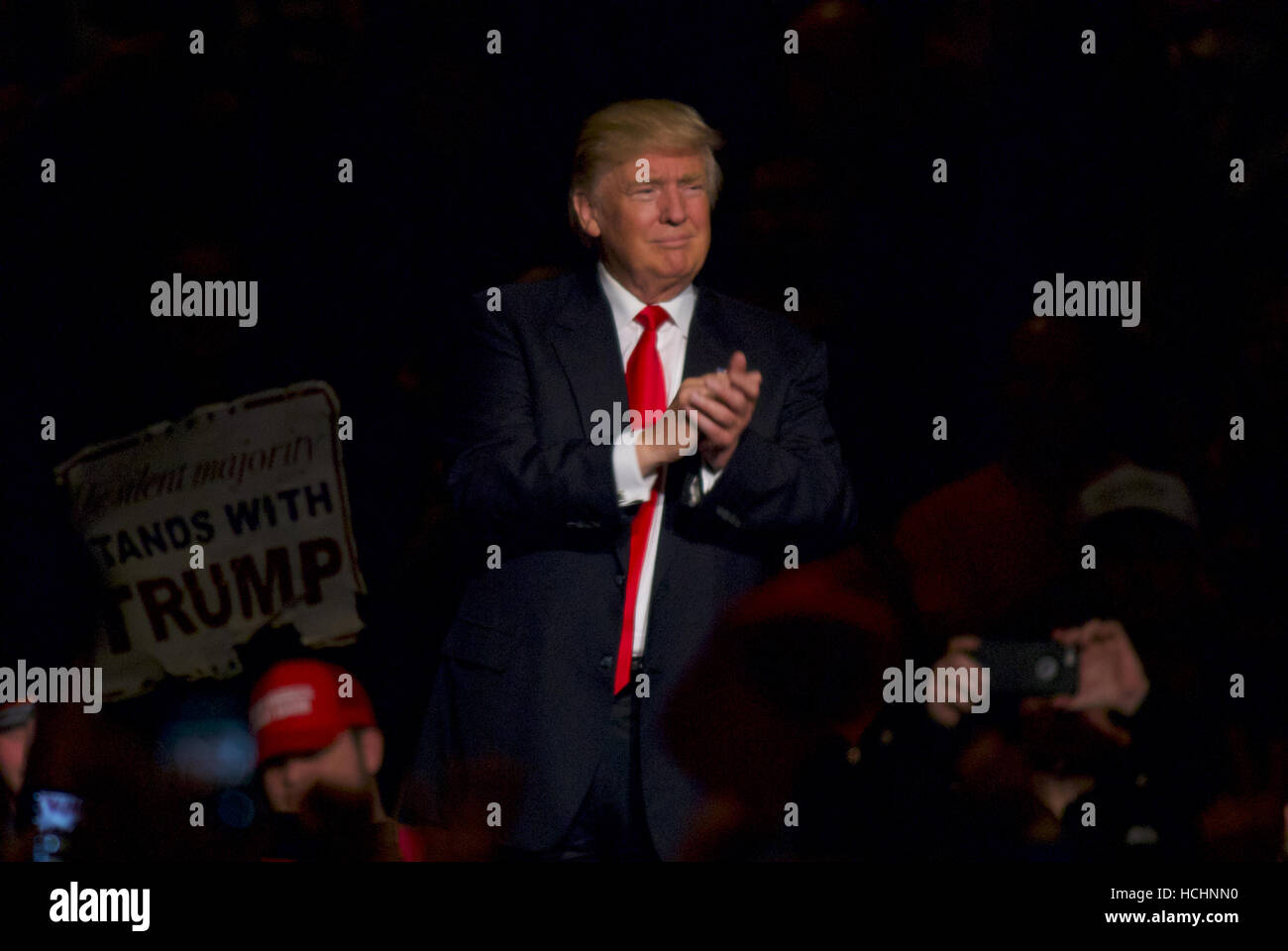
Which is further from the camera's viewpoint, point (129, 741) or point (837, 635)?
point (129, 741)

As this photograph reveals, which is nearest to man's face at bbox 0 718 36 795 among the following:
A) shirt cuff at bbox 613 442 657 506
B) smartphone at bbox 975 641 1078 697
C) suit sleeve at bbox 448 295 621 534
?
suit sleeve at bbox 448 295 621 534

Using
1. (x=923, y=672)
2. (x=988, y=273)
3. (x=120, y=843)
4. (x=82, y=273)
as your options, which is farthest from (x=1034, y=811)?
(x=82, y=273)

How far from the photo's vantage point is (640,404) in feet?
11.7

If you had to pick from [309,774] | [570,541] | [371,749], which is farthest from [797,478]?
[309,774]

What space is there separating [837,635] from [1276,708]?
3.79 ft

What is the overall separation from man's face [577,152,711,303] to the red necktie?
85 mm

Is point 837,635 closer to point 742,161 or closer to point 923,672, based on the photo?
point 923,672

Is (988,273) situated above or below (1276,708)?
above

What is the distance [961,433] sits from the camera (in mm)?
3947

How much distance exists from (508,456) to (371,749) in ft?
3.36

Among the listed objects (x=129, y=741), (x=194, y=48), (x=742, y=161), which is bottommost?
(x=129, y=741)

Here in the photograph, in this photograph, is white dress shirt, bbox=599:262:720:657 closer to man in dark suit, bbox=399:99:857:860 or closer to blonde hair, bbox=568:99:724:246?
man in dark suit, bbox=399:99:857:860

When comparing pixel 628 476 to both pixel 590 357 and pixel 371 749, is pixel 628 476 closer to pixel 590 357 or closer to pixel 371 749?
pixel 590 357

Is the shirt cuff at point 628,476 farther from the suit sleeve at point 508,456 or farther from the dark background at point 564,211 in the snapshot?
the dark background at point 564,211
